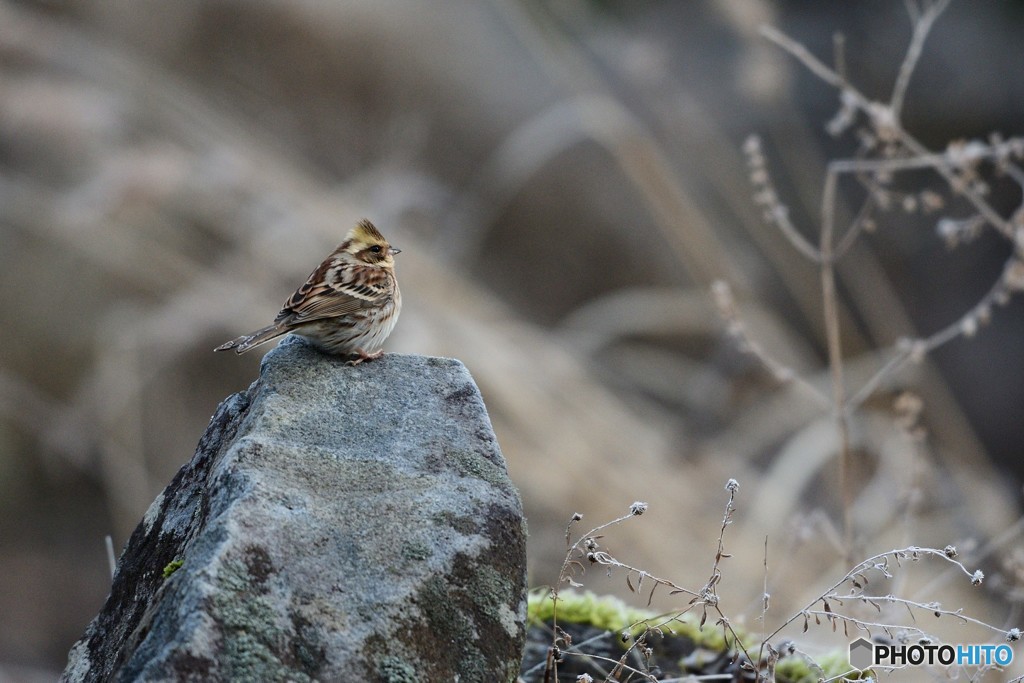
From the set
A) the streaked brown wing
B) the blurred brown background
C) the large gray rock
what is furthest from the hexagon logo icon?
the streaked brown wing

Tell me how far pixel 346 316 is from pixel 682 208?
10.8ft

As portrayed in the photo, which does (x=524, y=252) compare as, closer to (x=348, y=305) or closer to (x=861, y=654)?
(x=348, y=305)

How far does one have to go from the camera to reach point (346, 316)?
3.19m

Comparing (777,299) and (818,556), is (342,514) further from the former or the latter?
(777,299)

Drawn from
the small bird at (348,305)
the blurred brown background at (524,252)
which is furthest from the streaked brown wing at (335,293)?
the blurred brown background at (524,252)

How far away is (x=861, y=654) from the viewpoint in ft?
10.4

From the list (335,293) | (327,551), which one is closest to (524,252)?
(335,293)

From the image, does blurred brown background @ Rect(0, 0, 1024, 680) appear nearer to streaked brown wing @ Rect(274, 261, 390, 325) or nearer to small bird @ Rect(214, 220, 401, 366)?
small bird @ Rect(214, 220, 401, 366)

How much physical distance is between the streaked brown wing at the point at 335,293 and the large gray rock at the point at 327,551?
1.01 feet

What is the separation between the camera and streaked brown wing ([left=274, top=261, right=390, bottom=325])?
125 inches

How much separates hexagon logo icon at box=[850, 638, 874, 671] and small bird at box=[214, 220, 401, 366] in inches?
65.8

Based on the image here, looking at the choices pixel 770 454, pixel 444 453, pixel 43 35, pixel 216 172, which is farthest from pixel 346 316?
pixel 770 454

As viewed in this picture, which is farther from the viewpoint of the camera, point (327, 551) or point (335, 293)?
point (335, 293)

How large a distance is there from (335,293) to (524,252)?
23.6 feet
